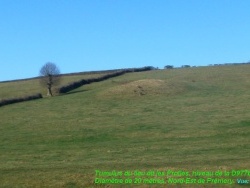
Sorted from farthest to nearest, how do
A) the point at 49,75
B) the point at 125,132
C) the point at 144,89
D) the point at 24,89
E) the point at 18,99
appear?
1. the point at 24,89
2. the point at 49,75
3. the point at 18,99
4. the point at 144,89
5. the point at 125,132

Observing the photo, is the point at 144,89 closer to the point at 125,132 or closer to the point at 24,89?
the point at 125,132

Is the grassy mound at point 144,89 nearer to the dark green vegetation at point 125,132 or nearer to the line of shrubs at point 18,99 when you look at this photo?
the dark green vegetation at point 125,132

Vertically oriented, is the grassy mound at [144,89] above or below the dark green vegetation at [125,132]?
above

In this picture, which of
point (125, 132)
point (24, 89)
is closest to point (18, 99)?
point (24, 89)

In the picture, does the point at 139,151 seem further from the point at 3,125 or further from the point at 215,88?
the point at 215,88

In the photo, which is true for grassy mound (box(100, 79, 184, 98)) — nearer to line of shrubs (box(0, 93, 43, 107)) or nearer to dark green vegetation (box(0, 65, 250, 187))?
dark green vegetation (box(0, 65, 250, 187))

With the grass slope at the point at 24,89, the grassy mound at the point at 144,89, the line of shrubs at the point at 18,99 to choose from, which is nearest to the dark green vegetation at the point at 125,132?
the grassy mound at the point at 144,89

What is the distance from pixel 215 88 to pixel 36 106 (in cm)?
1845

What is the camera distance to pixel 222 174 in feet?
58.6

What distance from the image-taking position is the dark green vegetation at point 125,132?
20656 mm

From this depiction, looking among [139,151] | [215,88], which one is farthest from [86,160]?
[215,88]

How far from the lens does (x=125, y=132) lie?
A: 3441 centimetres

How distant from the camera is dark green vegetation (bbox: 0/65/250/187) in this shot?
67.8 ft

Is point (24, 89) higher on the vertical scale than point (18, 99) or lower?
higher
